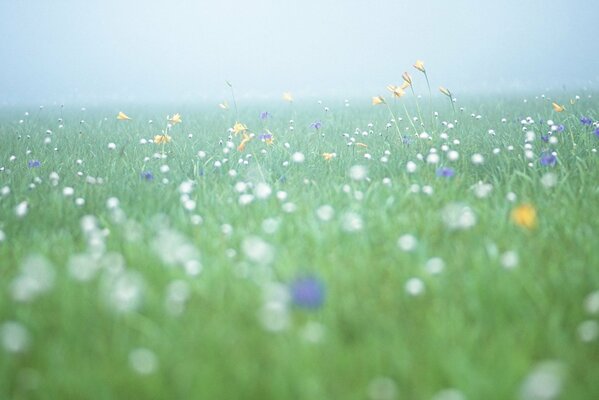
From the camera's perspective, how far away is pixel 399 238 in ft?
9.11

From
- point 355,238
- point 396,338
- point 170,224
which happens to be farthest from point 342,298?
point 170,224

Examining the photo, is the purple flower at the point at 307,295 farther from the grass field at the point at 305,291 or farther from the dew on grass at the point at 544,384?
the dew on grass at the point at 544,384

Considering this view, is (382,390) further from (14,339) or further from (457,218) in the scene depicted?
(457,218)

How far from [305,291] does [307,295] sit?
2cm

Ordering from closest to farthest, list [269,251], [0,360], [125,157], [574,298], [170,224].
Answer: [0,360] < [574,298] < [269,251] < [170,224] < [125,157]

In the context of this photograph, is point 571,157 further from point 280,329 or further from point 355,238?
point 280,329

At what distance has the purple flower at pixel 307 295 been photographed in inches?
72.6

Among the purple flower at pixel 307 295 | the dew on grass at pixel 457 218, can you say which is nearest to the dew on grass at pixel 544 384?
the purple flower at pixel 307 295

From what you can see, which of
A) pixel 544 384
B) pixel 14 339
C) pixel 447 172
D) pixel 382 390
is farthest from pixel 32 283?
pixel 447 172

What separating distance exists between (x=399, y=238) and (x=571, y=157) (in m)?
2.72

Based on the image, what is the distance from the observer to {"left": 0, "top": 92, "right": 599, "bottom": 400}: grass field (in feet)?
5.28

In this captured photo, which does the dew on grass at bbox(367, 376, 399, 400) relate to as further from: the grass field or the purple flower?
the purple flower

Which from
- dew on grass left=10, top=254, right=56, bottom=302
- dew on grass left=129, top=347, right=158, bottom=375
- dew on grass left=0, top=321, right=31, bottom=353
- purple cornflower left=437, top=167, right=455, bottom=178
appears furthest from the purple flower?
purple cornflower left=437, top=167, right=455, bottom=178

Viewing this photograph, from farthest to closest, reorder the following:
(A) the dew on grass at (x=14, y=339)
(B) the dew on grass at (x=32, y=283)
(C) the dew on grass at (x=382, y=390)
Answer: (B) the dew on grass at (x=32, y=283) → (A) the dew on grass at (x=14, y=339) → (C) the dew on grass at (x=382, y=390)
